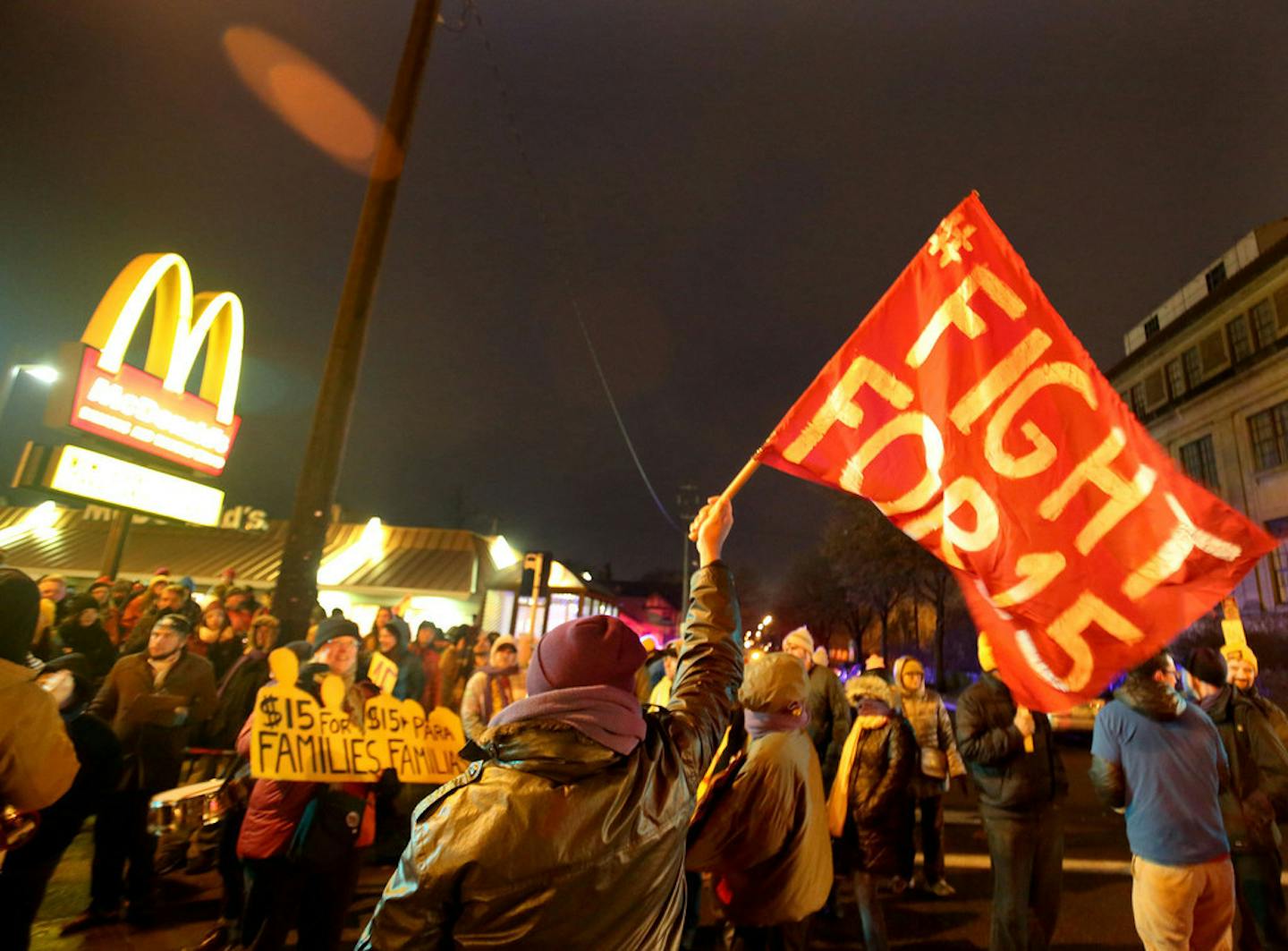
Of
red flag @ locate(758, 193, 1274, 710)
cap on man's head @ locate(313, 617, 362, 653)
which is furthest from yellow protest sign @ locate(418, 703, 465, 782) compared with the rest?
red flag @ locate(758, 193, 1274, 710)

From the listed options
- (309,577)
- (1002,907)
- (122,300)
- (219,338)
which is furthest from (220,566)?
(1002,907)

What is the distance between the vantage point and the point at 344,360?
7.27 meters

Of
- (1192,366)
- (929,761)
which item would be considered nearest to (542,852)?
(929,761)

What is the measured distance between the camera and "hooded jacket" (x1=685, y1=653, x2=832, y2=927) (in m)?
3.31

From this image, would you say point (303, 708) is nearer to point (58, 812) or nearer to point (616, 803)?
point (58, 812)

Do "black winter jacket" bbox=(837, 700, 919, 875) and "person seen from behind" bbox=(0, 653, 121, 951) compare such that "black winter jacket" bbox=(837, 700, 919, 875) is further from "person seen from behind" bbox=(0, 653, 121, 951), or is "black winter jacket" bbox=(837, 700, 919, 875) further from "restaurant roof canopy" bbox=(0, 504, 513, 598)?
"restaurant roof canopy" bbox=(0, 504, 513, 598)

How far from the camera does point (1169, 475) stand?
296cm

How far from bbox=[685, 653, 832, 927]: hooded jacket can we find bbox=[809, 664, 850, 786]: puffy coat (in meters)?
3.48

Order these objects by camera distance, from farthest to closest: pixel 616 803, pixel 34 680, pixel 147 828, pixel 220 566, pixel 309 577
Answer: pixel 220 566 < pixel 309 577 < pixel 147 828 < pixel 34 680 < pixel 616 803

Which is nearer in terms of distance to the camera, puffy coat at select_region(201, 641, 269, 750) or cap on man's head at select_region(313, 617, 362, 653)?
cap on man's head at select_region(313, 617, 362, 653)

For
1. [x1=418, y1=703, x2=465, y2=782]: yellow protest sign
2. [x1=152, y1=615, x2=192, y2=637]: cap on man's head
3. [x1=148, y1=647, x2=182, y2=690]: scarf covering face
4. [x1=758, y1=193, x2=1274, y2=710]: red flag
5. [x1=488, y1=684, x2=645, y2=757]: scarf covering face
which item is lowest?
[x1=418, y1=703, x2=465, y2=782]: yellow protest sign

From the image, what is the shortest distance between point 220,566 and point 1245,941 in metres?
20.9

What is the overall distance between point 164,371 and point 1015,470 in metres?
11.4

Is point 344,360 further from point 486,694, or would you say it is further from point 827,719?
point 827,719
